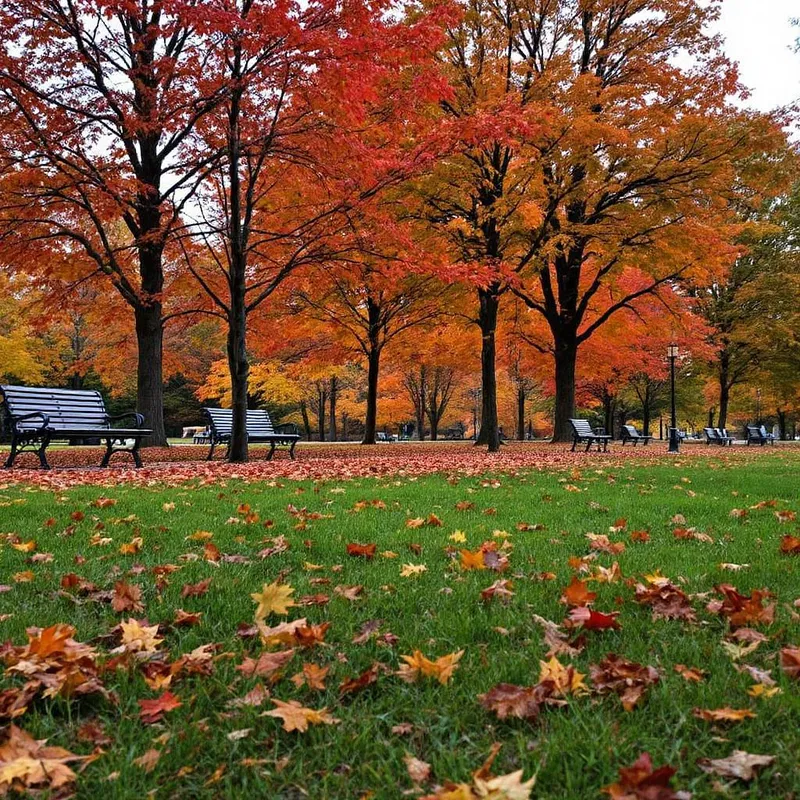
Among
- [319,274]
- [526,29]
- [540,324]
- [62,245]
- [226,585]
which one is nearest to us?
[226,585]

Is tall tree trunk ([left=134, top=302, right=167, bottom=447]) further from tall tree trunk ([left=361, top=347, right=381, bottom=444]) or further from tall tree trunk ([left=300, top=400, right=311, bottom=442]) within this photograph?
tall tree trunk ([left=300, top=400, right=311, bottom=442])

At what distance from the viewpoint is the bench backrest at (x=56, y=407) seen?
9.17 meters

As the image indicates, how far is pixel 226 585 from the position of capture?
9.57 feet

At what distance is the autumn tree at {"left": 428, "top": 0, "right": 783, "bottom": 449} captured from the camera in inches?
576

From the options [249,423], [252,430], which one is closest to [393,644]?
[252,430]

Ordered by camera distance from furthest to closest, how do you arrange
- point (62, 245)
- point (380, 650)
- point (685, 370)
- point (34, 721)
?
point (685, 370), point (62, 245), point (380, 650), point (34, 721)

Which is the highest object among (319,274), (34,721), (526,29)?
(526,29)

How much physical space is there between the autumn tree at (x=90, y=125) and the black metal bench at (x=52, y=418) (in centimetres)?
326

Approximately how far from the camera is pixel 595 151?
51.8 feet

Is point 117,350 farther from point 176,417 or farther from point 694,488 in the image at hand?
point 176,417

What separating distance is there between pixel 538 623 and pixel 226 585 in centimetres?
145

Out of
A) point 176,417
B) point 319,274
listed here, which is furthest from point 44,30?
point 176,417

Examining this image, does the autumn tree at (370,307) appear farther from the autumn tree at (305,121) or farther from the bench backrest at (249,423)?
the bench backrest at (249,423)

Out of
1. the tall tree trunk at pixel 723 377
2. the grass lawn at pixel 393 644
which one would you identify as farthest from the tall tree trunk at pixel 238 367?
the tall tree trunk at pixel 723 377
